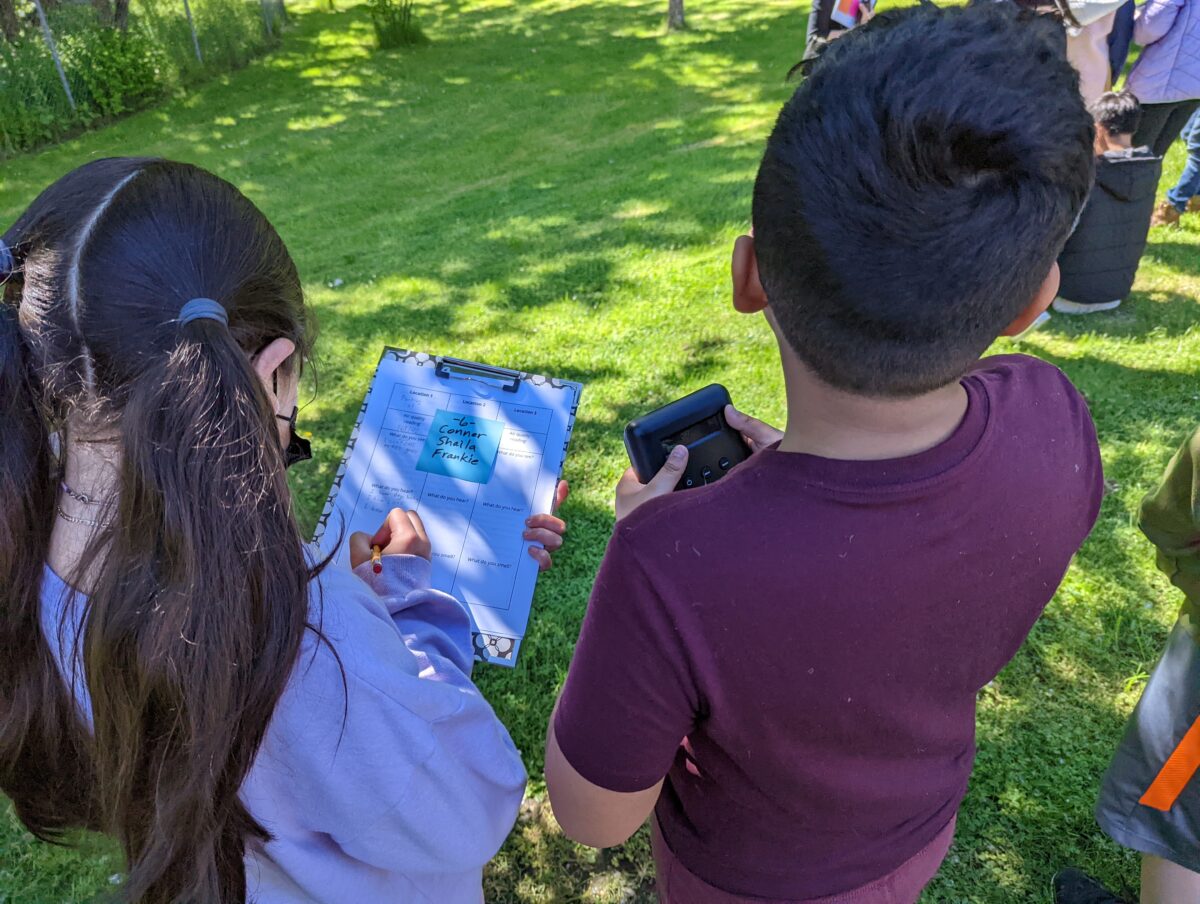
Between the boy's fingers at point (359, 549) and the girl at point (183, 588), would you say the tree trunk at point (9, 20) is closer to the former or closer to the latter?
the boy's fingers at point (359, 549)

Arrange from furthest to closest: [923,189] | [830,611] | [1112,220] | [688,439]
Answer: [1112,220] < [688,439] < [830,611] < [923,189]

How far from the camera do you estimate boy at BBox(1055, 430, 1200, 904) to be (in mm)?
1589

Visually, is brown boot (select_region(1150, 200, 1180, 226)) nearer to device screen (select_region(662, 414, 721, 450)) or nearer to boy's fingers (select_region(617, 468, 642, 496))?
device screen (select_region(662, 414, 721, 450))

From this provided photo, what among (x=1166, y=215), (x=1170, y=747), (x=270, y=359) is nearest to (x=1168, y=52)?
(x=1166, y=215)

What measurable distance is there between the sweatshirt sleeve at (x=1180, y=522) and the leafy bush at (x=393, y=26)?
1326 centimetres

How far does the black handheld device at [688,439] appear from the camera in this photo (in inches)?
55.9

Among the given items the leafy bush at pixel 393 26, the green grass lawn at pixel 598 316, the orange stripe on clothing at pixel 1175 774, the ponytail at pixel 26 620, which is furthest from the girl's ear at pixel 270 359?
the leafy bush at pixel 393 26

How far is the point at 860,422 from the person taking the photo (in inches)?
37.0

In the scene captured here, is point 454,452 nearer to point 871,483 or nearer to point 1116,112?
point 871,483

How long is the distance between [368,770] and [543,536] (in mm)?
914

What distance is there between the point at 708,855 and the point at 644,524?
2.12ft

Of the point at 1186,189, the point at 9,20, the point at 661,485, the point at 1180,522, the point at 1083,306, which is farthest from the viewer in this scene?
the point at 9,20

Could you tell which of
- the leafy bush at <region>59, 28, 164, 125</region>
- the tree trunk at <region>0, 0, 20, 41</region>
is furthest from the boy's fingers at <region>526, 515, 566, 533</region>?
the tree trunk at <region>0, 0, 20, 41</region>

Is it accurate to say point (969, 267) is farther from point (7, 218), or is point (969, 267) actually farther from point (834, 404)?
point (7, 218)
